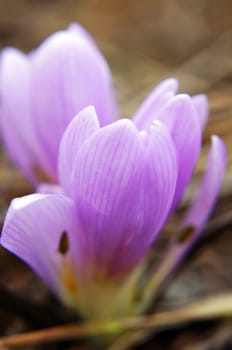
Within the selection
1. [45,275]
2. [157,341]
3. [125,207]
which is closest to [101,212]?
[125,207]

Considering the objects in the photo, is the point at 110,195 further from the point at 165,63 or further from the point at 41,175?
the point at 165,63

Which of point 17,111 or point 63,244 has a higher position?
point 17,111

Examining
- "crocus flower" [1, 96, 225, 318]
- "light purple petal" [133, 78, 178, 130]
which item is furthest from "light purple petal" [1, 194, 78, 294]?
"light purple petal" [133, 78, 178, 130]

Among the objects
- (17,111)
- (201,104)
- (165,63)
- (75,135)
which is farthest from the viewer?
(165,63)

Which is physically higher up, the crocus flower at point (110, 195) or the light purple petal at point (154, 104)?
the light purple petal at point (154, 104)

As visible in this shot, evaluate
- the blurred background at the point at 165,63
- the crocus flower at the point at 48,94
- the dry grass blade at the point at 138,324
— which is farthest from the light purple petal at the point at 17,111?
the dry grass blade at the point at 138,324

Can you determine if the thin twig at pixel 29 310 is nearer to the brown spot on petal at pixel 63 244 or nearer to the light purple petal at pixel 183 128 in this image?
the brown spot on petal at pixel 63 244

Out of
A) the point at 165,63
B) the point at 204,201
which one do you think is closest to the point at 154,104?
the point at 204,201

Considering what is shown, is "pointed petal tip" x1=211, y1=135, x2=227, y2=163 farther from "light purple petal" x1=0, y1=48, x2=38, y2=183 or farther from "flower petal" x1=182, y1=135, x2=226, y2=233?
"light purple petal" x1=0, y1=48, x2=38, y2=183
